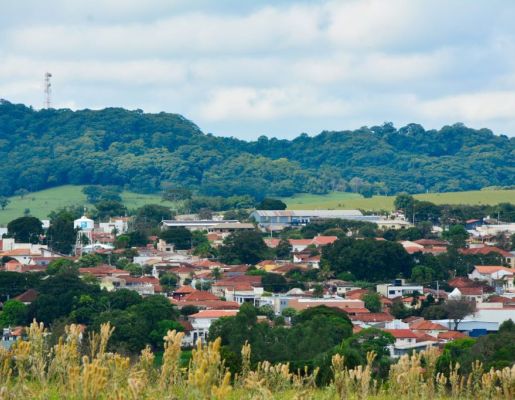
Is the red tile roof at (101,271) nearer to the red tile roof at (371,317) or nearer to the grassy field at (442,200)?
the red tile roof at (371,317)

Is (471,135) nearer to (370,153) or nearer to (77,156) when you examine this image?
(370,153)

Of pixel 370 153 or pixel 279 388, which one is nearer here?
pixel 279 388

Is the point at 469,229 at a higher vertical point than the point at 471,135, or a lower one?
lower

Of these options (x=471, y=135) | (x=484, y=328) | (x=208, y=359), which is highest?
(x=471, y=135)

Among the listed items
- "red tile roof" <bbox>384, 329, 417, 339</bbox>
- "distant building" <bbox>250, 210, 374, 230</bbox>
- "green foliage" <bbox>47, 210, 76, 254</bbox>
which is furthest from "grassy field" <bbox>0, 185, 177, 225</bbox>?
"red tile roof" <bbox>384, 329, 417, 339</bbox>

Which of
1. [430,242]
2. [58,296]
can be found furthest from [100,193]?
[58,296]

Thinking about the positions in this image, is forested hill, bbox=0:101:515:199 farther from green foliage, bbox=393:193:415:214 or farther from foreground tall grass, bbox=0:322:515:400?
foreground tall grass, bbox=0:322:515:400

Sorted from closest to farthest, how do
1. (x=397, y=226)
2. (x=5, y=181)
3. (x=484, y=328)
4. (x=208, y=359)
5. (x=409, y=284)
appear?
(x=208, y=359) < (x=484, y=328) < (x=409, y=284) < (x=397, y=226) < (x=5, y=181)

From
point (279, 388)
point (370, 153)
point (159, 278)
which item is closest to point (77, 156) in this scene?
point (370, 153)

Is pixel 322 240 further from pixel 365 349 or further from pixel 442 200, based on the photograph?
pixel 365 349
